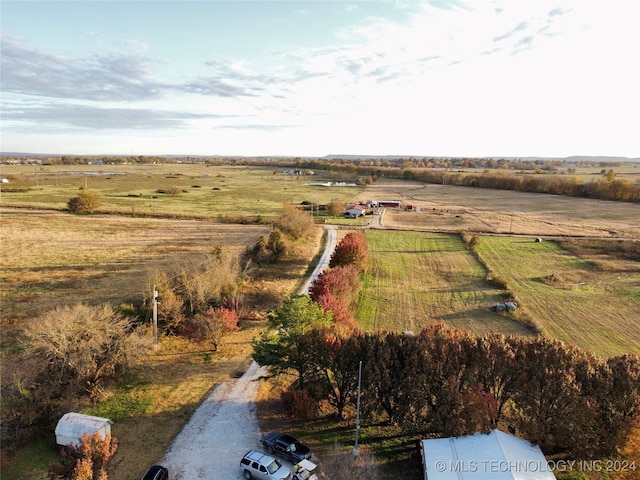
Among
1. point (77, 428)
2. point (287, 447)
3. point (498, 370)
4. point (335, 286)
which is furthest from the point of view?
point (335, 286)

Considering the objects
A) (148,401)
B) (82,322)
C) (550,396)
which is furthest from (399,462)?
(82,322)

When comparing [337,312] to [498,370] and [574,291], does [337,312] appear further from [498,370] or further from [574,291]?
[574,291]

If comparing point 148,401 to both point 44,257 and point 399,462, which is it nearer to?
point 399,462

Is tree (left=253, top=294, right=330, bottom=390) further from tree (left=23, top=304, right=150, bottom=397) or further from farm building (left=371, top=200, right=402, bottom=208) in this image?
farm building (left=371, top=200, right=402, bottom=208)

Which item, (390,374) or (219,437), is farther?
(390,374)

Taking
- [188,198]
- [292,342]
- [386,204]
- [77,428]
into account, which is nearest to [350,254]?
[292,342]

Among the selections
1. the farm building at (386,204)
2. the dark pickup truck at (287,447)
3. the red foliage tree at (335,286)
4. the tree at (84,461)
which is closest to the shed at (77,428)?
the tree at (84,461)
